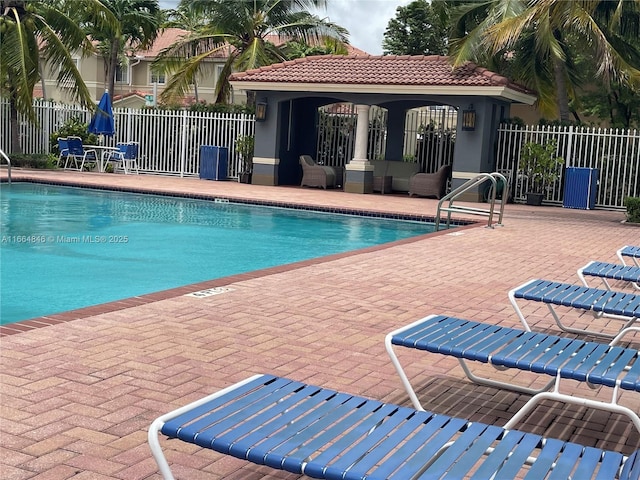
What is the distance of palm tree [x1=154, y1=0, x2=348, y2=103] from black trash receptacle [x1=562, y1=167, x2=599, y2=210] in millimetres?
11253

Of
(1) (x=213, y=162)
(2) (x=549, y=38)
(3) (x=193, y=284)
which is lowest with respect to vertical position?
(3) (x=193, y=284)

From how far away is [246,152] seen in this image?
23.8 m

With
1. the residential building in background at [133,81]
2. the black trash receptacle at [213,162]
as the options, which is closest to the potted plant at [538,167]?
the black trash receptacle at [213,162]

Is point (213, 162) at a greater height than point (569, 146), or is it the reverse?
point (569, 146)

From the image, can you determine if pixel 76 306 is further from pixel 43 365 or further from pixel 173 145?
pixel 173 145

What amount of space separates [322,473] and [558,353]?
6.51 feet

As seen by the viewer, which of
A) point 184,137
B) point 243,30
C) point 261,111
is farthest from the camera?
point 243,30

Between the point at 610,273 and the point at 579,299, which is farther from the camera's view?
the point at 610,273

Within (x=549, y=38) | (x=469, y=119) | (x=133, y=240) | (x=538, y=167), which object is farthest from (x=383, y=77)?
(x=133, y=240)

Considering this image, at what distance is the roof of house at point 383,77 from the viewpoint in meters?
20.5

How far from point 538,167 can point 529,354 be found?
17.2 metres

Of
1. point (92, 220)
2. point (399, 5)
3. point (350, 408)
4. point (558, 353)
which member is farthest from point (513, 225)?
point (399, 5)

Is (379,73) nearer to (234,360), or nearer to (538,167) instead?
(538,167)

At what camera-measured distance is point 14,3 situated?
22.8m
